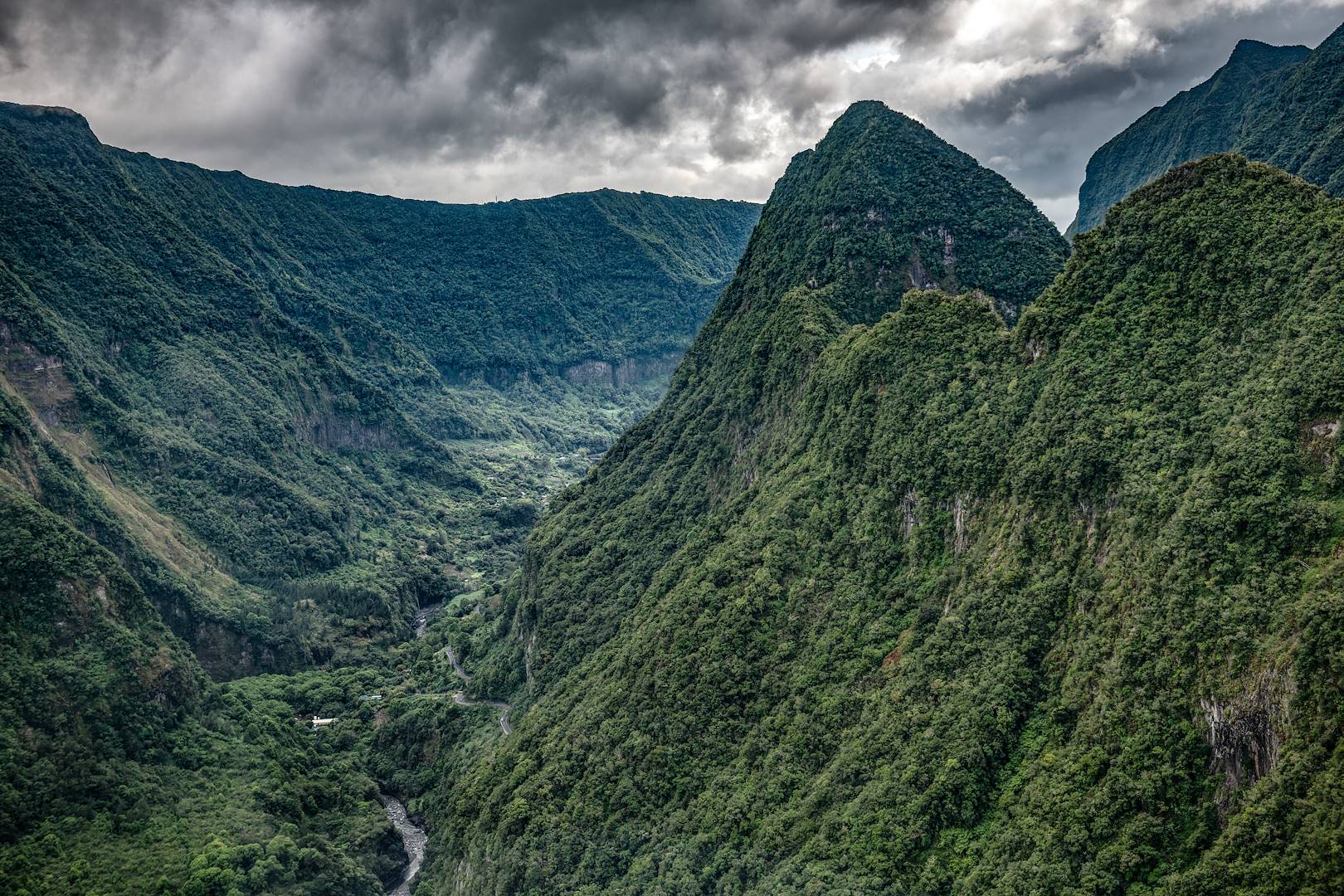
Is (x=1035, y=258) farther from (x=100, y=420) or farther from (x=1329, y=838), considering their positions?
(x=100, y=420)

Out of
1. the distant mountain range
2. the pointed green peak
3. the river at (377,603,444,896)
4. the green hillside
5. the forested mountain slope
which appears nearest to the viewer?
the forested mountain slope

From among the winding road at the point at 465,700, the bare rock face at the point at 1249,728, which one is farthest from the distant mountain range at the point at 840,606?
the winding road at the point at 465,700

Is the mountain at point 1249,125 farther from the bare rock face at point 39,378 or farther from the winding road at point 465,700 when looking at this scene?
the bare rock face at point 39,378

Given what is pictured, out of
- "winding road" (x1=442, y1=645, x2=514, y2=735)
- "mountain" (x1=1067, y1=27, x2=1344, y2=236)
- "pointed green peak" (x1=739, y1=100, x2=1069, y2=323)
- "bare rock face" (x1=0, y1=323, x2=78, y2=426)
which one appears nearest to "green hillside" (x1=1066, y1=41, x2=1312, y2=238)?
"mountain" (x1=1067, y1=27, x2=1344, y2=236)

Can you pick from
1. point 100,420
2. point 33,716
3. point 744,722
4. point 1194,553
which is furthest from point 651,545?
point 100,420

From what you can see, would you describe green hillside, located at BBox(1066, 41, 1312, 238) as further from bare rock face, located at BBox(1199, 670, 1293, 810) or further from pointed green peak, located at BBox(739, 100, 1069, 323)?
bare rock face, located at BBox(1199, 670, 1293, 810)

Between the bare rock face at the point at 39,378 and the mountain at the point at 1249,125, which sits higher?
the mountain at the point at 1249,125
